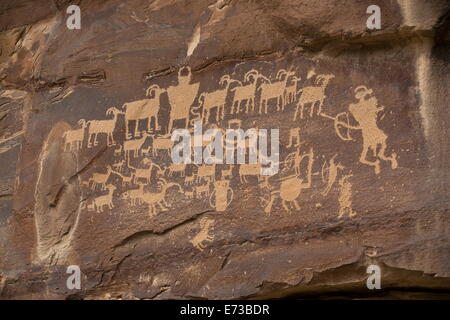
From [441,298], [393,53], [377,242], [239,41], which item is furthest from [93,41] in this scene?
[441,298]

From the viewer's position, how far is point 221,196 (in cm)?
386

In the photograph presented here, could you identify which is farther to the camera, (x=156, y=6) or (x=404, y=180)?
(x=156, y=6)

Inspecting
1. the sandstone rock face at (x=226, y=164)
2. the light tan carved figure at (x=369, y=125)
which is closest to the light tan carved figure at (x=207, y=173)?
the sandstone rock face at (x=226, y=164)

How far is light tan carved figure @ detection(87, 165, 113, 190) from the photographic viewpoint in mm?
4160

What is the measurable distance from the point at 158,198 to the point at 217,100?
0.54m

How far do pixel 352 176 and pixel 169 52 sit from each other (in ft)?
3.75

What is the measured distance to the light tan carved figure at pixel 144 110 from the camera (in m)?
4.14

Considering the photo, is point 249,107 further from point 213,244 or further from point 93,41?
point 93,41

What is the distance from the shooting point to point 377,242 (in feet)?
11.5

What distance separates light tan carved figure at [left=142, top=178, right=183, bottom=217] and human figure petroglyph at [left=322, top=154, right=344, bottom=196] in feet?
2.27

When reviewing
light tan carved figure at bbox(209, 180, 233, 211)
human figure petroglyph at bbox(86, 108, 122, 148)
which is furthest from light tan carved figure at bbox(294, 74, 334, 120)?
human figure petroglyph at bbox(86, 108, 122, 148)

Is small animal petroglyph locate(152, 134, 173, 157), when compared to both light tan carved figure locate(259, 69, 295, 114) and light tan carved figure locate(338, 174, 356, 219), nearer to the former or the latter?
light tan carved figure locate(259, 69, 295, 114)

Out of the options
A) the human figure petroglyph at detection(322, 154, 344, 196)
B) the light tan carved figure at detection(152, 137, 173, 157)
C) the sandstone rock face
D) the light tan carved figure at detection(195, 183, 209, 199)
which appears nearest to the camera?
the sandstone rock face

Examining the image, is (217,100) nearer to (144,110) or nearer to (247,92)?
(247,92)
